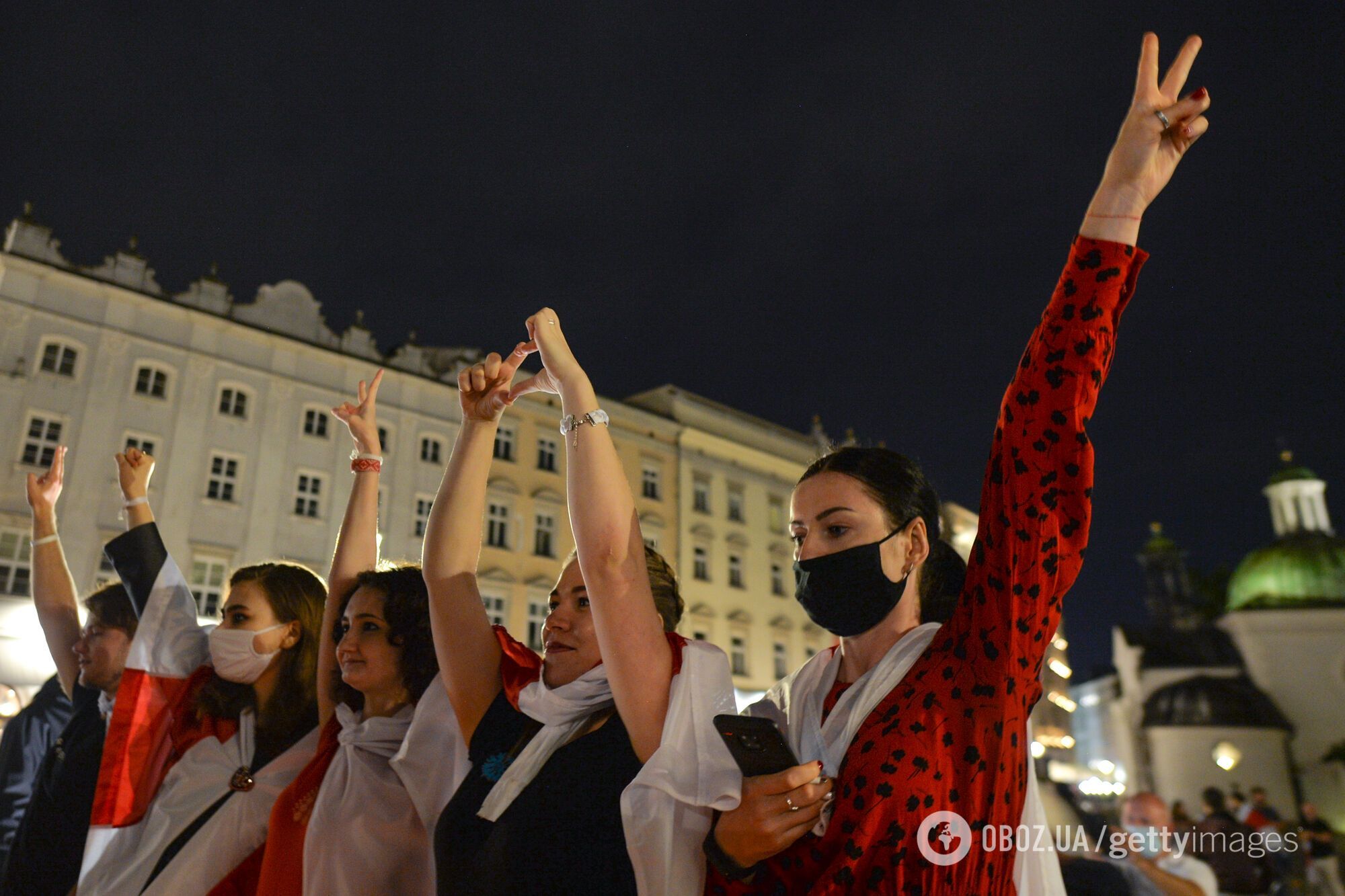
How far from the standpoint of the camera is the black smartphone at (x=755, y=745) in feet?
6.02

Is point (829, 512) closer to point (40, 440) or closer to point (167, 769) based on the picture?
point (167, 769)

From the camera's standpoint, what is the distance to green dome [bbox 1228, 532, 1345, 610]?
41719 millimetres

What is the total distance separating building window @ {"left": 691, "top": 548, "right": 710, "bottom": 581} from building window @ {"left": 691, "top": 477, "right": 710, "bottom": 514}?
1.44 metres

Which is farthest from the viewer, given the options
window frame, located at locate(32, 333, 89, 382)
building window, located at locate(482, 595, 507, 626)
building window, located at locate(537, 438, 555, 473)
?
building window, located at locate(537, 438, 555, 473)

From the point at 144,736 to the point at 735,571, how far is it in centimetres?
3073

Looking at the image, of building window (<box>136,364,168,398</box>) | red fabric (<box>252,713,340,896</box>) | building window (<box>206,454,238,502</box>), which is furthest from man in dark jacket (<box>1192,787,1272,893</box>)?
building window (<box>136,364,168,398</box>)

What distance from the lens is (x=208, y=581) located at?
2153 cm

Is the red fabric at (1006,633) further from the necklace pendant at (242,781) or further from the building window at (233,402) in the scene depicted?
the building window at (233,402)

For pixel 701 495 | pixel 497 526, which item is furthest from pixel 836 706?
pixel 701 495

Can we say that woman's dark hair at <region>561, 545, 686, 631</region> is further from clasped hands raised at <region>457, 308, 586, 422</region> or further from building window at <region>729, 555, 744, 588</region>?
building window at <region>729, 555, 744, 588</region>

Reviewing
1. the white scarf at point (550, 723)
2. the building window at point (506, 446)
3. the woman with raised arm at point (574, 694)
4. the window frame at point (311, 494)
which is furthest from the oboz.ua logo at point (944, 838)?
the building window at point (506, 446)

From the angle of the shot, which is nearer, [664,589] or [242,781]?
[664,589]

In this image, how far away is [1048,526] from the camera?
1858mm

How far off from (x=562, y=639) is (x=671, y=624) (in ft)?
1.27
